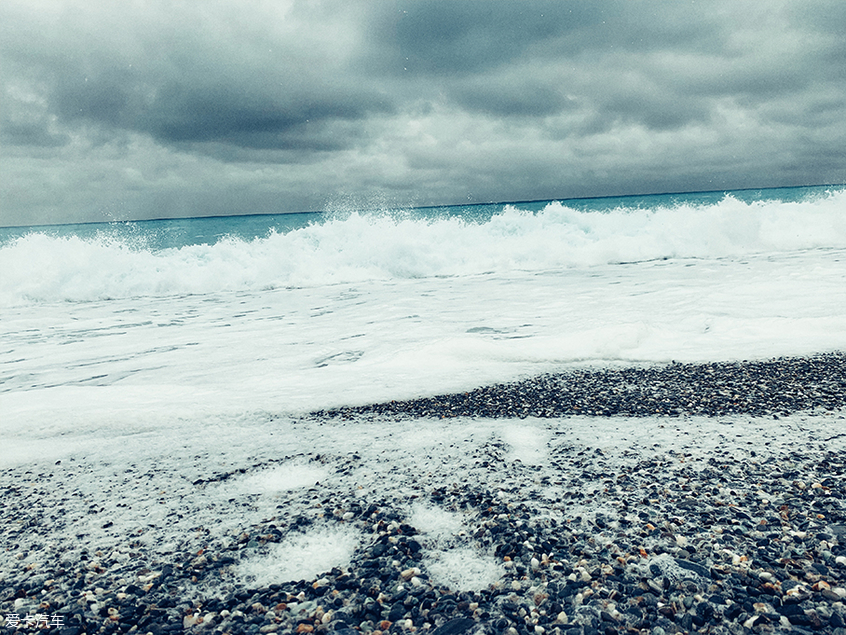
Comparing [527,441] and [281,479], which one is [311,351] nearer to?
[281,479]

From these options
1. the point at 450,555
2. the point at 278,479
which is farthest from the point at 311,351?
the point at 450,555

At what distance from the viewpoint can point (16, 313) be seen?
54.0 feet

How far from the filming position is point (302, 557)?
3.58 metres

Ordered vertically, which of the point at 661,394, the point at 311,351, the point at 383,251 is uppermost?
the point at 383,251

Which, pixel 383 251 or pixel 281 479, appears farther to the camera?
pixel 383 251

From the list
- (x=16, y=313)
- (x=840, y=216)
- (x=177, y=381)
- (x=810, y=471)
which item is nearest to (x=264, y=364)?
(x=177, y=381)

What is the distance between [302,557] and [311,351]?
6391 millimetres

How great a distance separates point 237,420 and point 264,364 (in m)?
2.64

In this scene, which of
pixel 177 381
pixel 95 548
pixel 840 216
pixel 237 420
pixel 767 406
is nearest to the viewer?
pixel 95 548

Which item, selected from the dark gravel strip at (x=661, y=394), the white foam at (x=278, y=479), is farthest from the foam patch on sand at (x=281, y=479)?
the dark gravel strip at (x=661, y=394)

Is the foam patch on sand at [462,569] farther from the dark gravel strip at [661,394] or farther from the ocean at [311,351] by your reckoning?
the dark gravel strip at [661,394]

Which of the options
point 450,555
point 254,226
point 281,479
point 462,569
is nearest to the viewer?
point 462,569

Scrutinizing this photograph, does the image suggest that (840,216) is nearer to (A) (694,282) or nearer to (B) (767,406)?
(A) (694,282)

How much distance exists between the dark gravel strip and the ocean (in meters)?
0.37
